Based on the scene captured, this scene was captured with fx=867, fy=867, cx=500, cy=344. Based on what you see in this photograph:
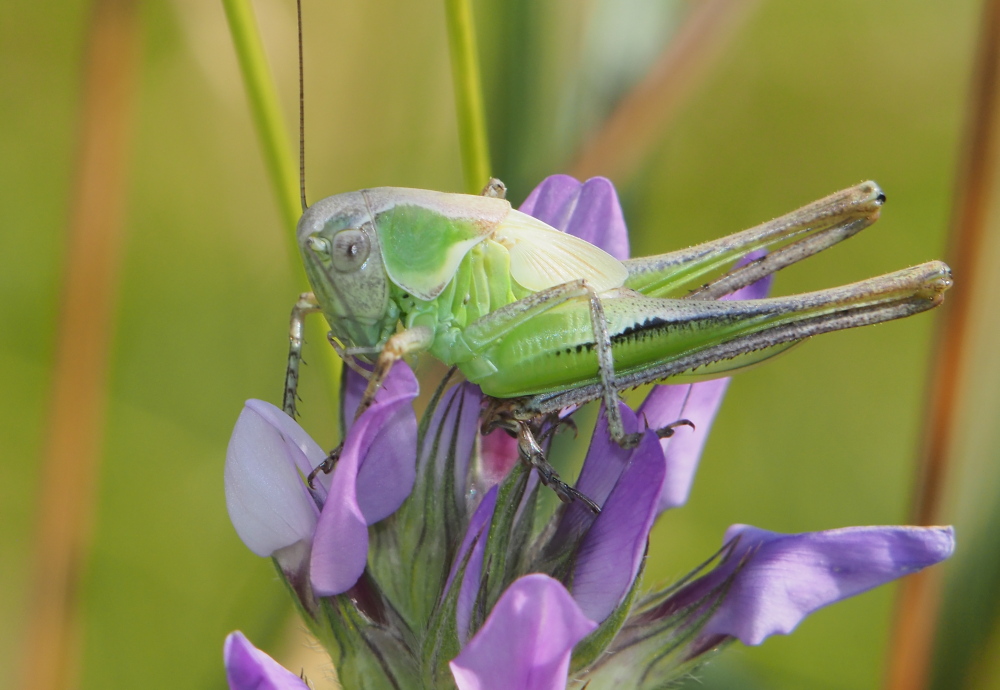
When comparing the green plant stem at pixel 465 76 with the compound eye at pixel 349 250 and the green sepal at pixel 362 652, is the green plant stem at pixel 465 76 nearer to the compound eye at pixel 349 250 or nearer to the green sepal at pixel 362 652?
the compound eye at pixel 349 250

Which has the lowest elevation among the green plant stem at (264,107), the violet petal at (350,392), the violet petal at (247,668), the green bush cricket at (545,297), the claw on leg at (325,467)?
the violet petal at (247,668)

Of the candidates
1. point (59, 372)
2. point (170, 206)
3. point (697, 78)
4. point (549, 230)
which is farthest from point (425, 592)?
point (170, 206)

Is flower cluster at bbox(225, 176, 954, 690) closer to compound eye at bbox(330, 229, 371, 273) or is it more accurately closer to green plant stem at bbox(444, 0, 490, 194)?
compound eye at bbox(330, 229, 371, 273)

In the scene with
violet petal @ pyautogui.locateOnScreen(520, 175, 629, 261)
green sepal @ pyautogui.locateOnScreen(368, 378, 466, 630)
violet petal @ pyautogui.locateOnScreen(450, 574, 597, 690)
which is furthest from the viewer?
violet petal @ pyautogui.locateOnScreen(520, 175, 629, 261)

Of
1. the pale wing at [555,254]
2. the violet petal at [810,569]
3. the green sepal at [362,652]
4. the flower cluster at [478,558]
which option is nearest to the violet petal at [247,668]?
the flower cluster at [478,558]

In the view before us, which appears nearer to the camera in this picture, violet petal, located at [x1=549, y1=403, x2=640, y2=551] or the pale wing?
violet petal, located at [x1=549, y1=403, x2=640, y2=551]

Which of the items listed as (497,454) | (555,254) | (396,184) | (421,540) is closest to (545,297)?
(555,254)

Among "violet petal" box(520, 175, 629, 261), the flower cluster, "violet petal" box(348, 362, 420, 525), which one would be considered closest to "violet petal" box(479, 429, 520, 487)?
the flower cluster
